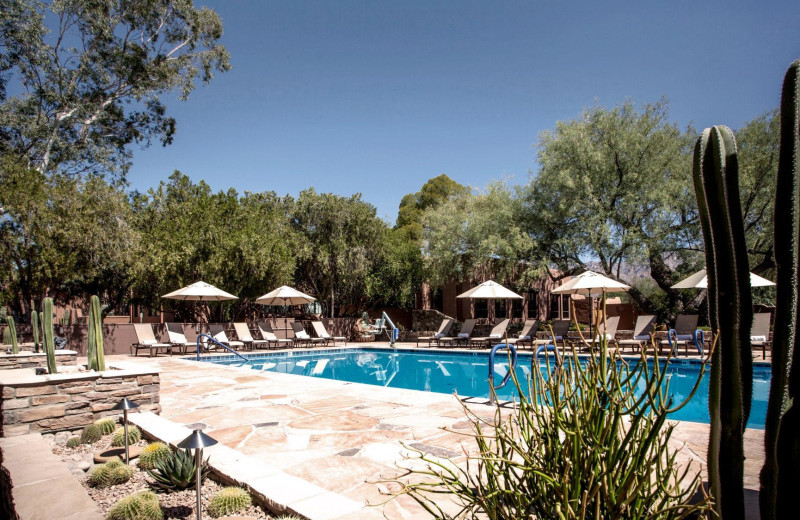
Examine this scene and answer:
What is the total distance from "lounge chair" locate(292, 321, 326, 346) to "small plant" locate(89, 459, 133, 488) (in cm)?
1367

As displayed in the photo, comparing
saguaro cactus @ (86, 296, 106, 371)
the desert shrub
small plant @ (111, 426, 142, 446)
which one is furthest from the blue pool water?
the desert shrub

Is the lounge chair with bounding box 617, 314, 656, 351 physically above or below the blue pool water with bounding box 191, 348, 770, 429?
above

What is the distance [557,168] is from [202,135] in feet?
51.4

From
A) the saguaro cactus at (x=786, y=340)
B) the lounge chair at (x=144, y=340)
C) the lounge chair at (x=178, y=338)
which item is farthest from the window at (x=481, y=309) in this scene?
the saguaro cactus at (x=786, y=340)

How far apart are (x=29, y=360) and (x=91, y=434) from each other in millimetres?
4824

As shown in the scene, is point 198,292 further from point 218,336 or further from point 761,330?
point 761,330

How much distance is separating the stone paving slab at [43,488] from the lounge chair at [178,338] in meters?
10.9

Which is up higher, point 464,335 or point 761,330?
point 761,330

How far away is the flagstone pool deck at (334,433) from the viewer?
328 cm

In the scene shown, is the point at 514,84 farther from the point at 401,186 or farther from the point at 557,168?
the point at 401,186

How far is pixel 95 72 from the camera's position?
762 inches

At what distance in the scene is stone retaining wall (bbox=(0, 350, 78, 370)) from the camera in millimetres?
8180

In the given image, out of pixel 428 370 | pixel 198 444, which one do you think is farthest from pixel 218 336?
pixel 198 444

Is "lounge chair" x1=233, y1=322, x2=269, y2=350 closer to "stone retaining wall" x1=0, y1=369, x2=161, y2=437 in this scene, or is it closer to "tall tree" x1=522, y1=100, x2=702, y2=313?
"stone retaining wall" x1=0, y1=369, x2=161, y2=437
